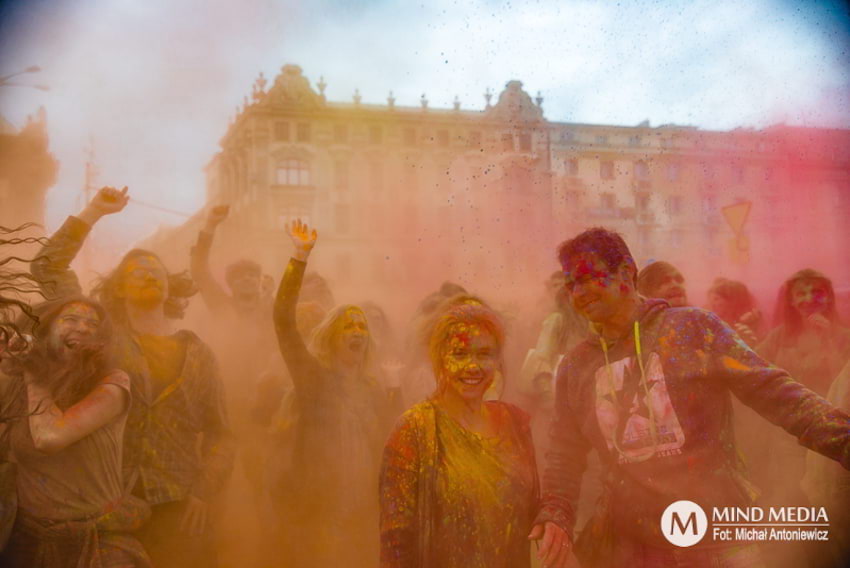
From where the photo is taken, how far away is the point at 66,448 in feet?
9.80

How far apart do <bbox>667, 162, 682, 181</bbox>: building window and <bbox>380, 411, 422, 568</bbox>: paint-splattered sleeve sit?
651cm

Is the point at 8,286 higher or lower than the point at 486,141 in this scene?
lower

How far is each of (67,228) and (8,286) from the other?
934 mm

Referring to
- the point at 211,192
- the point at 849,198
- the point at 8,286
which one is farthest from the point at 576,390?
the point at 849,198

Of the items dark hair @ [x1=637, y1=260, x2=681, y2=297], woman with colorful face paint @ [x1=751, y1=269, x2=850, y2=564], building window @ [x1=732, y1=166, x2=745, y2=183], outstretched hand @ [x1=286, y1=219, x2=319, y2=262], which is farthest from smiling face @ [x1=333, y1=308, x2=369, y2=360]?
building window @ [x1=732, y1=166, x2=745, y2=183]

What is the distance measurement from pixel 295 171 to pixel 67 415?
3588 mm

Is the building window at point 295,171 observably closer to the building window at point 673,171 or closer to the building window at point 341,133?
the building window at point 341,133

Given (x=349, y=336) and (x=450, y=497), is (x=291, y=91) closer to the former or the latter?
(x=349, y=336)

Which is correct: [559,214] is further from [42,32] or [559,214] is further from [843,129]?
[42,32]

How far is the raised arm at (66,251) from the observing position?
3.46 meters

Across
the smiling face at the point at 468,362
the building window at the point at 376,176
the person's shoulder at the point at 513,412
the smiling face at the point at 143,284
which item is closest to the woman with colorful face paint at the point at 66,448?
the smiling face at the point at 143,284

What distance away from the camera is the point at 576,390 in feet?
8.86

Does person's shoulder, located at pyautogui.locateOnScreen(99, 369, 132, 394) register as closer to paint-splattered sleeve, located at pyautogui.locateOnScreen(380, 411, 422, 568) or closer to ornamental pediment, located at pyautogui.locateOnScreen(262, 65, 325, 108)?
paint-splattered sleeve, located at pyautogui.locateOnScreen(380, 411, 422, 568)

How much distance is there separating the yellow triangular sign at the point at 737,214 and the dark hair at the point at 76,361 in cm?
674
